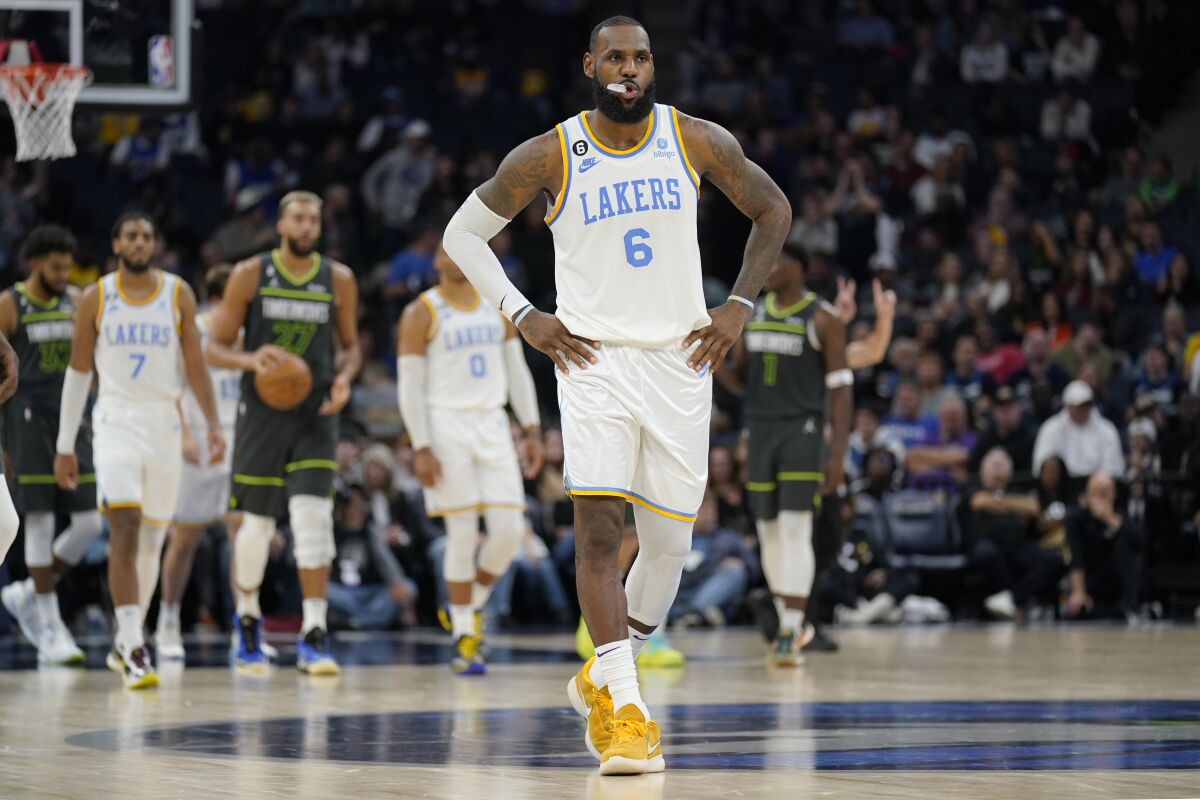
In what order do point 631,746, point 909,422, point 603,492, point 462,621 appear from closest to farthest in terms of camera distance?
point 631,746 → point 603,492 → point 462,621 → point 909,422

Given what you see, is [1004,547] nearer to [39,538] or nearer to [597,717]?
[39,538]

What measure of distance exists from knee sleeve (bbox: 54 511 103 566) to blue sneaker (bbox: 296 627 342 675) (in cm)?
203

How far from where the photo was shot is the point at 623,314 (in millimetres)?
6422

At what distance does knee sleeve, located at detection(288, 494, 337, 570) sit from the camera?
1064 cm

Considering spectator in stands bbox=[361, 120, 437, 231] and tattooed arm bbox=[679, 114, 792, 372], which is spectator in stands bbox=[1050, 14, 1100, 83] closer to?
spectator in stands bbox=[361, 120, 437, 231]

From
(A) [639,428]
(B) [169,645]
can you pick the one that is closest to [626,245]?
(A) [639,428]

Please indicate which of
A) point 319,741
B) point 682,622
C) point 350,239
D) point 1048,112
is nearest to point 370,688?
point 319,741

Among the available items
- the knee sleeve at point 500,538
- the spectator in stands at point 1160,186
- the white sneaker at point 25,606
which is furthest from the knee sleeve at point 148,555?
the spectator in stands at point 1160,186

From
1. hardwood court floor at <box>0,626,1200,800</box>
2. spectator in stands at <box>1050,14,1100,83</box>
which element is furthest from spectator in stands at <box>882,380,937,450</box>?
spectator in stands at <box>1050,14,1100,83</box>

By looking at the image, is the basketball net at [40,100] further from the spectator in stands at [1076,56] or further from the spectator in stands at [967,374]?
the spectator in stands at [1076,56]

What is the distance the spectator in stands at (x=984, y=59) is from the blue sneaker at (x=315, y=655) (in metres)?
14.8

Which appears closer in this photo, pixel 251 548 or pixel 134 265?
pixel 134 265

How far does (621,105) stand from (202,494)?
6800 millimetres

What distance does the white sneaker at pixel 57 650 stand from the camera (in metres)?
11.4
